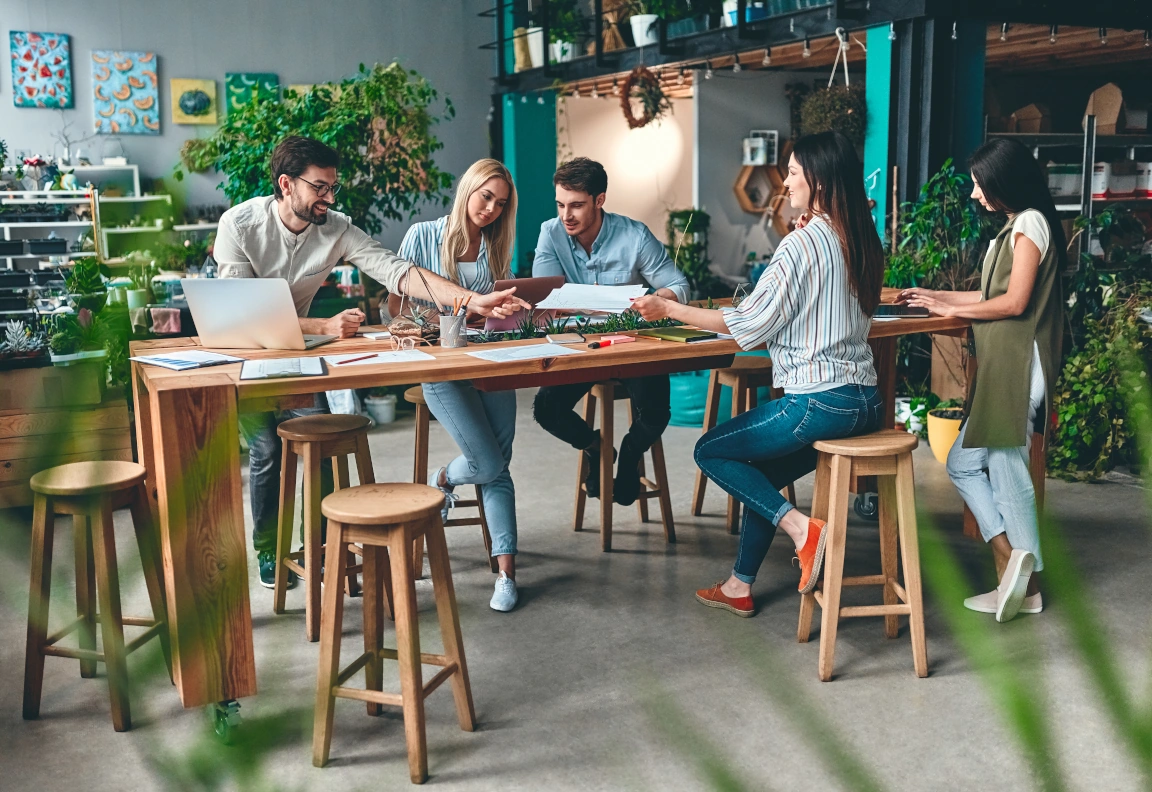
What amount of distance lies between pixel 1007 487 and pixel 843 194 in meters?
1.08

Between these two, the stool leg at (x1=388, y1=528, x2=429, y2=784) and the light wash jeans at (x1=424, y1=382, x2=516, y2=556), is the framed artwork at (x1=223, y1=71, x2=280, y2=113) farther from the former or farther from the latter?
the stool leg at (x1=388, y1=528, x2=429, y2=784)

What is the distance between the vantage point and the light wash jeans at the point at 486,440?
3369 millimetres

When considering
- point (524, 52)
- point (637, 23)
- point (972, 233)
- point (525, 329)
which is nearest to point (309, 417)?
point (525, 329)

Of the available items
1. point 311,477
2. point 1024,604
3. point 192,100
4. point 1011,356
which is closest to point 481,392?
point 311,477

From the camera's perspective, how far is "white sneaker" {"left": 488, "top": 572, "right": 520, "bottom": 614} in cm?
343

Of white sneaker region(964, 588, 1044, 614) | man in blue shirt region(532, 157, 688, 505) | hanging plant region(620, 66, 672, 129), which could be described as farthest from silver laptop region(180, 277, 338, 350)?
hanging plant region(620, 66, 672, 129)

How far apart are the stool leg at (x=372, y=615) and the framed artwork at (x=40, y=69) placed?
812 cm

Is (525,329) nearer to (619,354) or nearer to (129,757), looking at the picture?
(619,354)

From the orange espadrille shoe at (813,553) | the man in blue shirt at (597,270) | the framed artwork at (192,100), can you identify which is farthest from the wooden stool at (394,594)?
the framed artwork at (192,100)

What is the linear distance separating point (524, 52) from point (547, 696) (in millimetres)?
7417

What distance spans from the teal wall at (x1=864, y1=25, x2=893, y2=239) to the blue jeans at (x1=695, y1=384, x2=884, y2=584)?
2794 mm

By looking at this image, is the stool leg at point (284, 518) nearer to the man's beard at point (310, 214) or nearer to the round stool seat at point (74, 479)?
the man's beard at point (310, 214)

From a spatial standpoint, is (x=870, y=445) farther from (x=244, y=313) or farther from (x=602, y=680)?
(x=244, y=313)

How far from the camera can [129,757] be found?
252 cm
